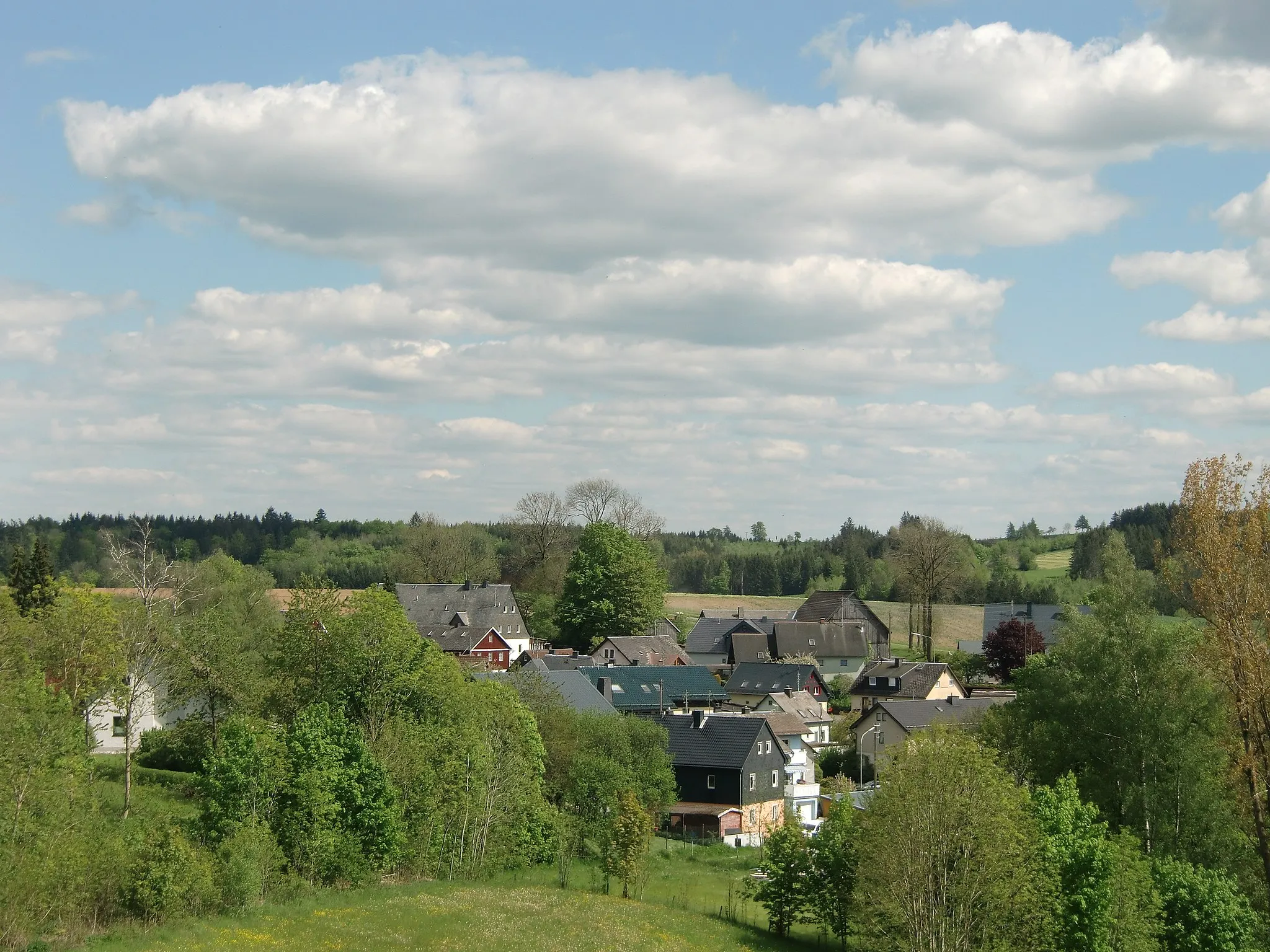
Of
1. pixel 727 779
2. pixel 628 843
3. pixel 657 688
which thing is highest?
pixel 657 688

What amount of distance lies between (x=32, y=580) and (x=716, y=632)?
195 feet

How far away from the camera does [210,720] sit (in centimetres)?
5028

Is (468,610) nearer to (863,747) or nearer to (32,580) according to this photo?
(32,580)

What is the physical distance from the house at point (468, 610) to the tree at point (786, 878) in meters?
66.4

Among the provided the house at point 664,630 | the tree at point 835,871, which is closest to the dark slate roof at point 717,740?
the tree at point 835,871

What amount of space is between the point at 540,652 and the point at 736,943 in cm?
6241

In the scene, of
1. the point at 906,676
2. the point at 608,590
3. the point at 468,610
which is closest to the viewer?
the point at 906,676

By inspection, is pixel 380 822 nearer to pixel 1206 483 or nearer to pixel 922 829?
pixel 922 829

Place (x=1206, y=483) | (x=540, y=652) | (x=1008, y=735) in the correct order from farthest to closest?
1. (x=540, y=652)
2. (x=1008, y=735)
3. (x=1206, y=483)

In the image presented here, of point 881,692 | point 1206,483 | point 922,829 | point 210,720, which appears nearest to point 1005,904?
point 922,829

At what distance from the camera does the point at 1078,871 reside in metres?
30.5

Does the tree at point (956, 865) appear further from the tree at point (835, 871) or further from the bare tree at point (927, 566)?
the bare tree at point (927, 566)

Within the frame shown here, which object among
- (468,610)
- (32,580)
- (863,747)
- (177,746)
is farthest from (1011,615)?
(32,580)

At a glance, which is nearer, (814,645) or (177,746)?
(177,746)
